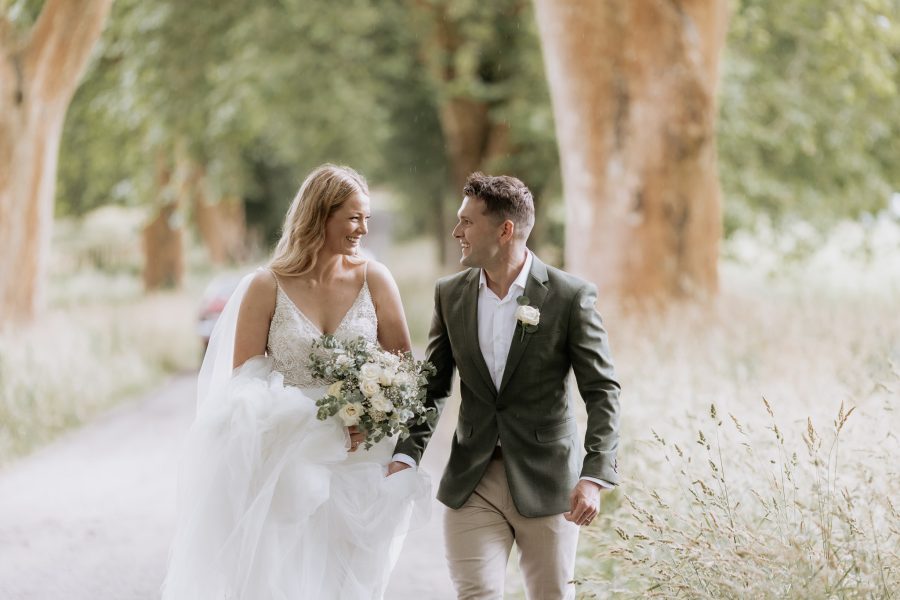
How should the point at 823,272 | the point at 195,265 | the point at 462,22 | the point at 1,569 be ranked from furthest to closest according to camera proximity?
the point at 195,265 < the point at 823,272 < the point at 462,22 < the point at 1,569

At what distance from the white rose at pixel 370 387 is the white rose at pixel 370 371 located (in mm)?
19

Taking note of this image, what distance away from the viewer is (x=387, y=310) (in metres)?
4.55

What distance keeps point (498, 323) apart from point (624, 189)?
25.2 ft

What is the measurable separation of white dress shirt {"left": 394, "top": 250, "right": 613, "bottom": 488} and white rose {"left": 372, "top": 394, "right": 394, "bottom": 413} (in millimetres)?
415

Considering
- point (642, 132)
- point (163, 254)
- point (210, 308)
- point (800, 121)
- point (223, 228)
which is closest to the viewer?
point (642, 132)

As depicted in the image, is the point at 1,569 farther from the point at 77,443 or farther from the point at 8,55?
the point at 8,55

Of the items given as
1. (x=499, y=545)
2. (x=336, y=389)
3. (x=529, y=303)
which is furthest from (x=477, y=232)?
(x=499, y=545)

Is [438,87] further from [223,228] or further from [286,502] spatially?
[286,502]

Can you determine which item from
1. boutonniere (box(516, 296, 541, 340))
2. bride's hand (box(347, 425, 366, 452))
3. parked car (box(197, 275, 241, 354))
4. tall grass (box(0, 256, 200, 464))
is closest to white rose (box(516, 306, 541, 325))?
boutonniere (box(516, 296, 541, 340))

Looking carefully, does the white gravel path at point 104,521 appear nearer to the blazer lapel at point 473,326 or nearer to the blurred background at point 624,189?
the blurred background at point 624,189

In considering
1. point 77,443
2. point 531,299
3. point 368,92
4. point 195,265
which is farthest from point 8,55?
point 195,265

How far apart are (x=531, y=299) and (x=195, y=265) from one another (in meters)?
34.5

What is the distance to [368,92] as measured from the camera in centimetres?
2078

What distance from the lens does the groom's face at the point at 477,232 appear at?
393cm
